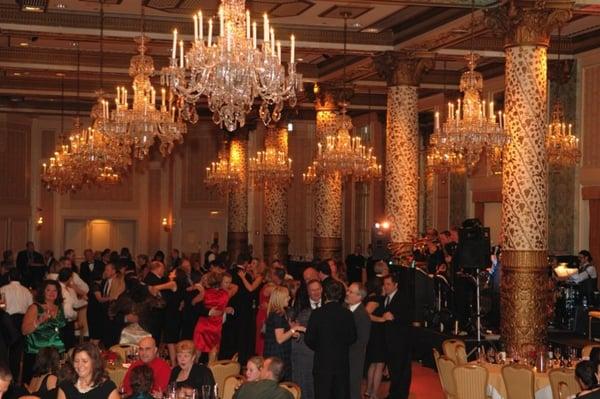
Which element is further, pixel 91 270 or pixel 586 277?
pixel 91 270

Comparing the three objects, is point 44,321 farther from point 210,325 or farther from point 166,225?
point 166,225

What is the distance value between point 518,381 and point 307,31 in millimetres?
10028

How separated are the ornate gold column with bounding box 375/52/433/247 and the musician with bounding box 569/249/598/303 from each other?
2.92m

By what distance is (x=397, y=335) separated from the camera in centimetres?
1302

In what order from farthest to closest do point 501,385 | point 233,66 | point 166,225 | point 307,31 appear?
point 166,225 < point 307,31 < point 501,385 < point 233,66

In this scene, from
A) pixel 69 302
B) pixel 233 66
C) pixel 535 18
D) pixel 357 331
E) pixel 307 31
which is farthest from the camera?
pixel 307 31

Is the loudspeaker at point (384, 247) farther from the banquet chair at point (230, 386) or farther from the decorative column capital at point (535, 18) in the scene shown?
the banquet chair at point (230, 386)

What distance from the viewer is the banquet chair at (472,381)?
9953 mm

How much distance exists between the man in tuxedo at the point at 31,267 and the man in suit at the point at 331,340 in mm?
10631

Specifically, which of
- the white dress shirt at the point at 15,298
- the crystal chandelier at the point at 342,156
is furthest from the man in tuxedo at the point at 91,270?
the white dress shirt at the point at 15,298

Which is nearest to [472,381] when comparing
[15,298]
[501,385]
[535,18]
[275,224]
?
[501,385]

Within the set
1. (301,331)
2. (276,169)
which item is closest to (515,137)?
(301,331)

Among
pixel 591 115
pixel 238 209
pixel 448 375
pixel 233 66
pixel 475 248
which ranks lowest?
pixel 448 375

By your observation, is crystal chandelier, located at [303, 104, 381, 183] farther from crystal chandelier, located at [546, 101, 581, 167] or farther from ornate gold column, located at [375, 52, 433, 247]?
crystal chandelier, located at [546, 101, 581, 167]
